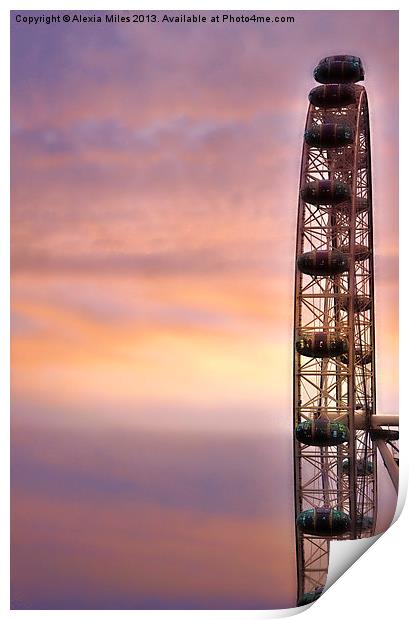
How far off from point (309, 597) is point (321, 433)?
0.63 meters

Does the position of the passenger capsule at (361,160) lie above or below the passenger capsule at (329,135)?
below

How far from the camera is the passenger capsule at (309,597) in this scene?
10.9 feet

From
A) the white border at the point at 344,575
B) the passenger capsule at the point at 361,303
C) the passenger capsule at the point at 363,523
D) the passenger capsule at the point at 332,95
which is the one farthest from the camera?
the passenger capsule at the point at 361,303

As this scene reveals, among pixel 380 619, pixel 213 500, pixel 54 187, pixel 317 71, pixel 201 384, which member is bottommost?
pixel 380 619

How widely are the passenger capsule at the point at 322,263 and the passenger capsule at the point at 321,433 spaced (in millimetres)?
521

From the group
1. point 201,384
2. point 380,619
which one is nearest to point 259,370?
point 201,384

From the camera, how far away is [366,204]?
3.99 meters

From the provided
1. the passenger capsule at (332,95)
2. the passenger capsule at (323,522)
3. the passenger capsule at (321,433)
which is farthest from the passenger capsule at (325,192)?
the passenger capsule at (323,522)

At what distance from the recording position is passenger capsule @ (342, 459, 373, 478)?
386cm

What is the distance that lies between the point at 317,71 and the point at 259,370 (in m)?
0.95

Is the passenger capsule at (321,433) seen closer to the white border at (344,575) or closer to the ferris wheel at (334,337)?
the ferris wheel at (334,337)

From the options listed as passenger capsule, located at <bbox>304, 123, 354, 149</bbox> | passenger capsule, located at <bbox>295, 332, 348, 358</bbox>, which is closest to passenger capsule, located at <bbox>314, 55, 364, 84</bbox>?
passenger capsule, located at <bbox>304, 123, 354, 149</bbox>

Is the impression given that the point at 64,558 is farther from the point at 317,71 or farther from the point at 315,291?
the point at 317,71

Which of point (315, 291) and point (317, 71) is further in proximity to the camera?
point (315, 291)
